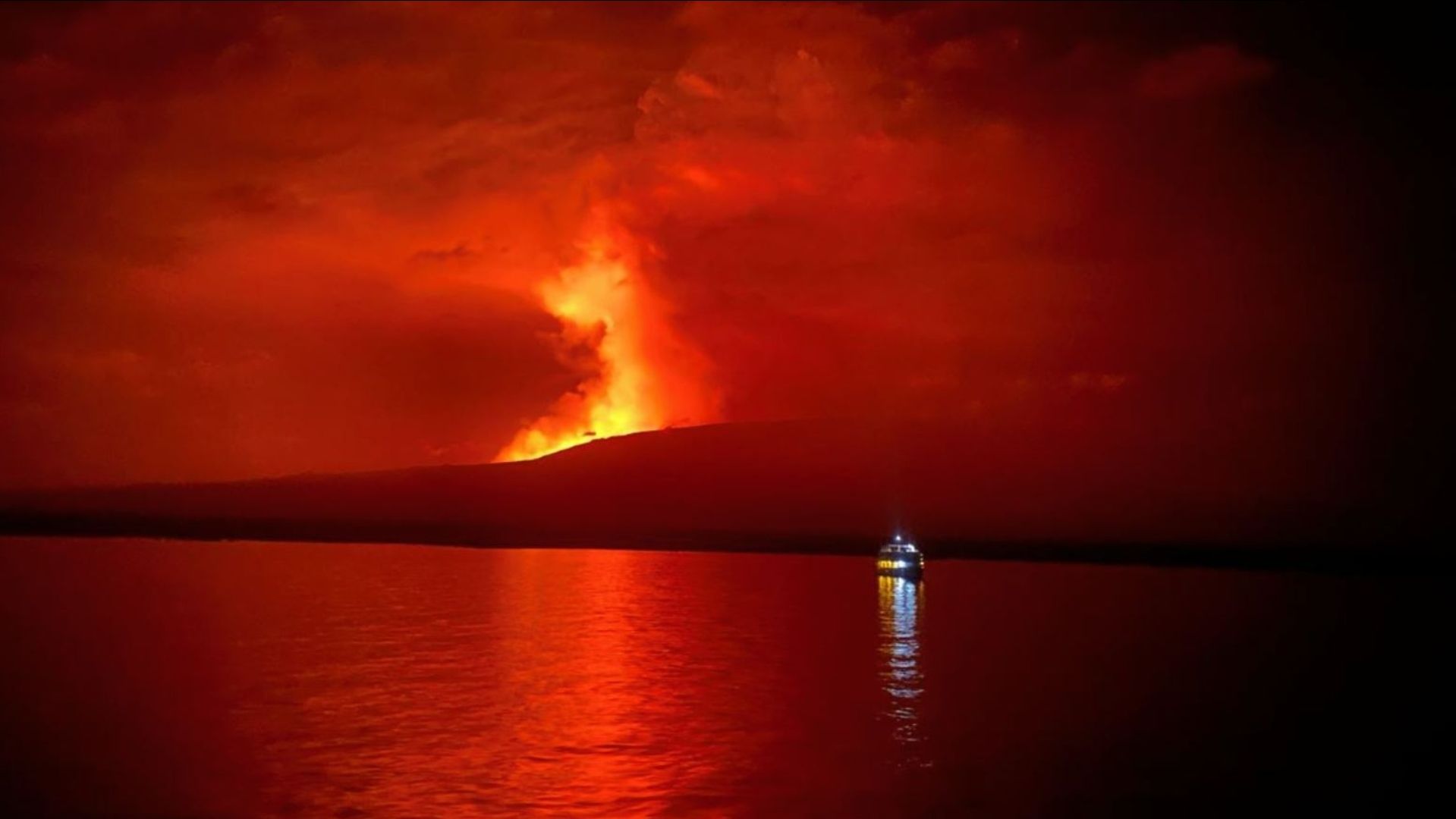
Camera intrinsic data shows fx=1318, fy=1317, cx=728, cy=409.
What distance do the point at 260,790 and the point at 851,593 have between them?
5587cm

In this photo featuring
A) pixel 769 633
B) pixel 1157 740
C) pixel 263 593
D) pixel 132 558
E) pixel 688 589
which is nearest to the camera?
pixel 1157 740

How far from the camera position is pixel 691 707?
104 feet

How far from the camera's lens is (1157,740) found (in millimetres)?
29062

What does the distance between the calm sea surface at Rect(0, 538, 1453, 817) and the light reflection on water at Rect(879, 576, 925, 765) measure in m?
0.19

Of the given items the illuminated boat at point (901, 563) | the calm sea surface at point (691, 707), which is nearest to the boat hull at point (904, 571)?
the illuminated boat at point (901, 563)

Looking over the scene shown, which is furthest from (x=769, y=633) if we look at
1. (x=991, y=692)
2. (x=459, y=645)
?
(x=991, y=692)

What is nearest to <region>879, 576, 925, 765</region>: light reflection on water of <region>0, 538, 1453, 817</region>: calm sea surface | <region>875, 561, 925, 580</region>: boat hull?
<region>0, 538, 1453, 817</region>: calm sea surface

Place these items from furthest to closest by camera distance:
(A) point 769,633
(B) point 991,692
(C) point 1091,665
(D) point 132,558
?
(D) point 132,558, (A) point 769,633, (C) point 1091,665, (B) point 991,692

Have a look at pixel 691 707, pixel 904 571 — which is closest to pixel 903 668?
pixel 691 707

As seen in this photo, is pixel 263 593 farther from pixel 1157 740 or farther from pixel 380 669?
pixel 1157 740

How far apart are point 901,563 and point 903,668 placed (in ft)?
170

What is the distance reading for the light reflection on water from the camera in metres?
28.9

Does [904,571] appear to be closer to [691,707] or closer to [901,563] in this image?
[901,563]

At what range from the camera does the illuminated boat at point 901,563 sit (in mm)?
89688
